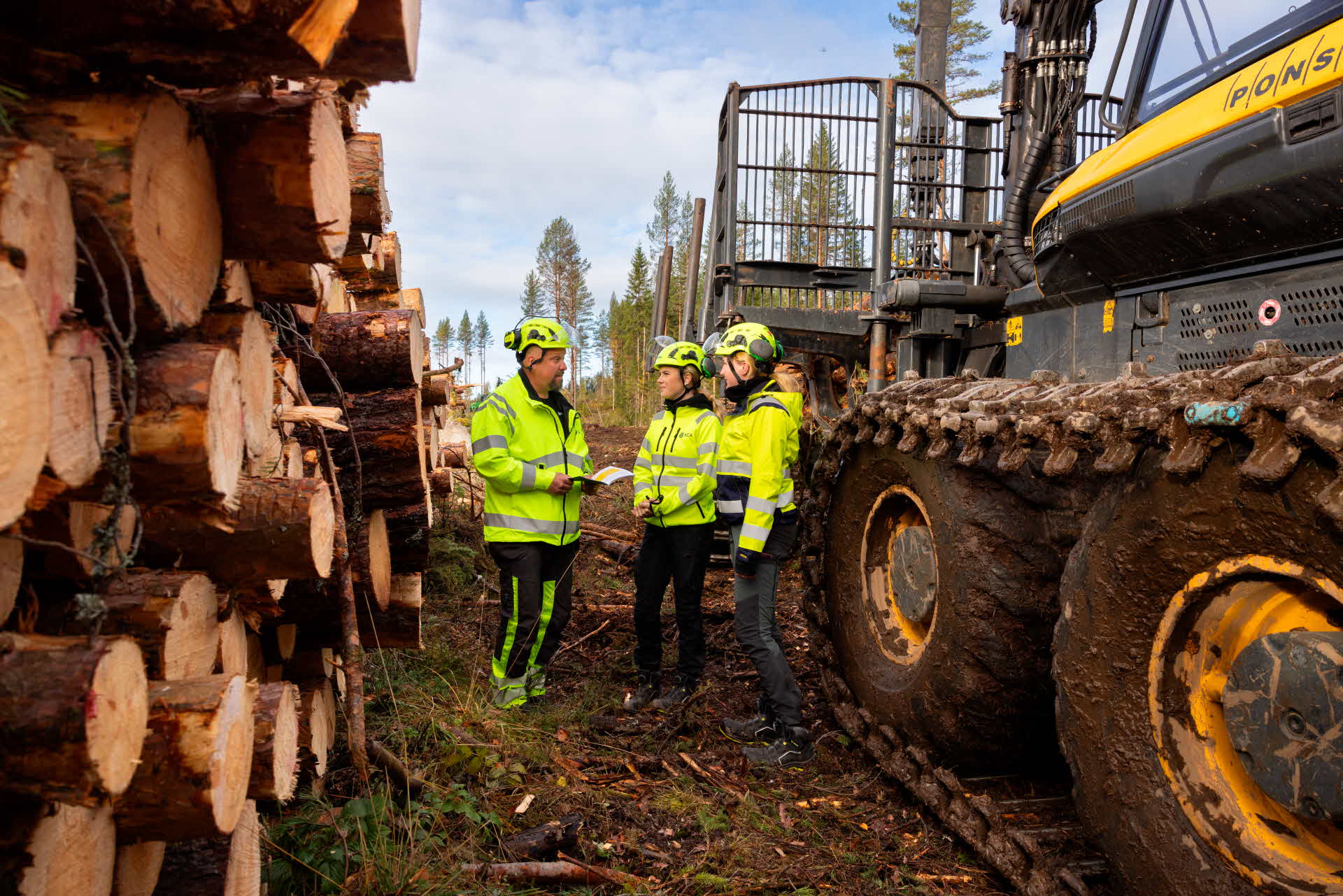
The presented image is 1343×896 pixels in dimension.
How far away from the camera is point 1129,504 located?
2789mm

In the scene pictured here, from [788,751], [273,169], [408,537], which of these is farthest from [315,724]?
[273,169]

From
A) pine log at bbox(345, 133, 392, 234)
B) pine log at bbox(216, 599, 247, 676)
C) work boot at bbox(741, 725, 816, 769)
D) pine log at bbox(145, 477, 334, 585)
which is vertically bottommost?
work boot at bbox(741, 725, 816, 769)

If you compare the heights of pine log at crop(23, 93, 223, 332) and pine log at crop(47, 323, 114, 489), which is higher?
pine log at crop(23, 93, 223, 332)

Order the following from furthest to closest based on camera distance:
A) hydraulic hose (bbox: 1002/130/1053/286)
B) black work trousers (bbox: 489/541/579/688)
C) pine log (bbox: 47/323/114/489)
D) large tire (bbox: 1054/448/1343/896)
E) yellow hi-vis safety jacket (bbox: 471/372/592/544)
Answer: hydraulic hose (bbox: 1002/130/1053/286)
black work trousers (bbox: 489/541/579/688)
yellow hi-vis safety jacket (bbox: 471/372/592/544)
large tire (bbox: 1054/448/1343/896)
pine log (bbox: 47/323/114/489)

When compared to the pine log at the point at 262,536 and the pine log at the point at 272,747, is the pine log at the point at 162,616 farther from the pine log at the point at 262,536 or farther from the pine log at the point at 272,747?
the pine log at the point at 272,747

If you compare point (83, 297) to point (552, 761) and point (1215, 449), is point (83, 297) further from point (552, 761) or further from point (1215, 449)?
point (552, 761)

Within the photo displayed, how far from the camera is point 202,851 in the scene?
96.1 inches

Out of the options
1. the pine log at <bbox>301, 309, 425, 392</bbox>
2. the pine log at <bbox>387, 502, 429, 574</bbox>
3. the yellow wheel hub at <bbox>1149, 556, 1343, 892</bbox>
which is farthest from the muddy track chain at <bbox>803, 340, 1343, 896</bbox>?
the pine log at <bbox>301, 309, 425, 392</bbox>

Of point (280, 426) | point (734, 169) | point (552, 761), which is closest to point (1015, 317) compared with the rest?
point (552, 761)

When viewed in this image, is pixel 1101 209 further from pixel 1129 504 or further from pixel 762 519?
pixel 762 519

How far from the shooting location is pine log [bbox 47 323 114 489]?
5.04ft

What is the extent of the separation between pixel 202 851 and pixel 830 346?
6.98 meters

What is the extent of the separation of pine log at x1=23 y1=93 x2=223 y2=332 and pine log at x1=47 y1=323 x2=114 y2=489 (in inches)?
4.3

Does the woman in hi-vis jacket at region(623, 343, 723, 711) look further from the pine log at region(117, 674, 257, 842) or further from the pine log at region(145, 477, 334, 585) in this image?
the pine log at region(117, 674, 257, 842)
